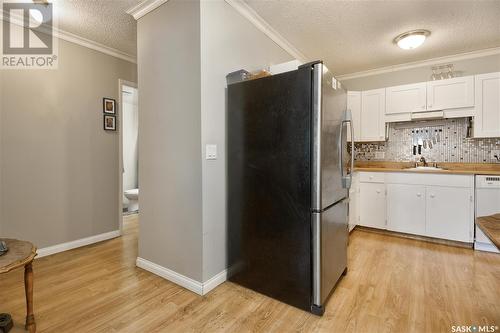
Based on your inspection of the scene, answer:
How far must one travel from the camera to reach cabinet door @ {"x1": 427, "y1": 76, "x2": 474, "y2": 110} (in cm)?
313

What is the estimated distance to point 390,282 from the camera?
2.14 metres

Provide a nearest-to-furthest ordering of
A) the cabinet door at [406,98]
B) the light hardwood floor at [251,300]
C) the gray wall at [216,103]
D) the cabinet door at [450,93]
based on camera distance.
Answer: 1. the light hardwood floor at [251,300]
2. the gray wall at [216,103]
3. the cabinet door at [450,93]
4. the cabinet door at [406,98]

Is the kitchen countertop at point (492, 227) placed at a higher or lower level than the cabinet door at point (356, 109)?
lower

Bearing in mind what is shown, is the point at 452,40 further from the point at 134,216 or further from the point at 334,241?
the point at 134,216

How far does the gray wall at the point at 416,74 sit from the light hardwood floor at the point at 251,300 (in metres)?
2.45

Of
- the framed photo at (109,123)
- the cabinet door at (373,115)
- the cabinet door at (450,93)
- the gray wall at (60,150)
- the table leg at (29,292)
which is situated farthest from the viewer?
the cabinet door at (373,115)

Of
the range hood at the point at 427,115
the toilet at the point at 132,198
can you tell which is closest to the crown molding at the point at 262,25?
the range hood at the point at 427,115

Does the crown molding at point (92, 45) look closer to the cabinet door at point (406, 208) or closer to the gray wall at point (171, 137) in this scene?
the gray wall at point (171, 137)

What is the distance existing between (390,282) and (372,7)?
253 cm

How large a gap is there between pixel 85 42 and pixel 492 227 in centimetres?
402

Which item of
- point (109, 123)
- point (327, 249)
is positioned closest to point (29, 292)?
point (327, 249)

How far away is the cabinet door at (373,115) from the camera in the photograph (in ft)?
12.4

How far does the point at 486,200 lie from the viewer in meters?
2.81

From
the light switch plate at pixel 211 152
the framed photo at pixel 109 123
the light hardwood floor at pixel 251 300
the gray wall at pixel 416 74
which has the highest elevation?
the gray wall at pixel 416 74
